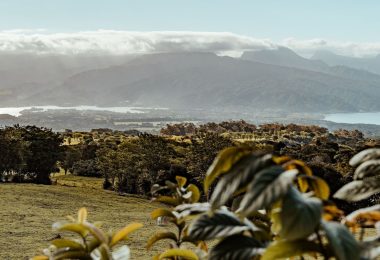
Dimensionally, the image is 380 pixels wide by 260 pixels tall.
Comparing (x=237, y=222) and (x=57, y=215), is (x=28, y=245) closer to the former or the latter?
(x=57, y=215)

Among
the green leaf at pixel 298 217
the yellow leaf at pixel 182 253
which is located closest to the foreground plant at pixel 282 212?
the green leaf at pixel 298 217

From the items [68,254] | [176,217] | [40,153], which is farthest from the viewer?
[40,153]

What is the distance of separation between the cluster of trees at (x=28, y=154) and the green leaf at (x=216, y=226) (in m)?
55.7

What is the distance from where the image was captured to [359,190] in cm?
131

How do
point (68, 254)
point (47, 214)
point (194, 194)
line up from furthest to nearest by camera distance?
point (47, 214)
point (194, 194)
point (68, 254)

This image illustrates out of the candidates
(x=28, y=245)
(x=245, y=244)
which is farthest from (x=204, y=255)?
(x=28, y=245)

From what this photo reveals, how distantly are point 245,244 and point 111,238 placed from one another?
43 centimetres

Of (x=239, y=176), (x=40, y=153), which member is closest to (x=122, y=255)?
(x=239, y=176)

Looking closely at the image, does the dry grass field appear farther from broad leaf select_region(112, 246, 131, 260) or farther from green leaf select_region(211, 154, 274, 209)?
green leaf select_region(211, 154, 274, 209)

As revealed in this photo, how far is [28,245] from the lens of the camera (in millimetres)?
22953

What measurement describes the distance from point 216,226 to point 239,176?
20cm

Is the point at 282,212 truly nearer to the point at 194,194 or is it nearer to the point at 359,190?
the point at 359,190

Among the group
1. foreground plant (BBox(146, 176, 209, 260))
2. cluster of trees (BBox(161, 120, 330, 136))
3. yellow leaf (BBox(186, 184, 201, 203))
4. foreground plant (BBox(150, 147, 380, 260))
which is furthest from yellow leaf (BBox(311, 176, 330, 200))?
cluster of trees (BBox(161, 120, 330, 136))

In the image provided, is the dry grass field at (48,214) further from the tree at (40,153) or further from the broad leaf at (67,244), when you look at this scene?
the broad leaf at (67,244)
